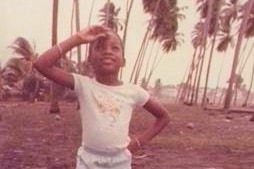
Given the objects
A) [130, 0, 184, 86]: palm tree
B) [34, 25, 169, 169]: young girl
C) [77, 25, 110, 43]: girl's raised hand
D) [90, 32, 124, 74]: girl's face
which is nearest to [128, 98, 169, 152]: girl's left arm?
[34, 25, 169, 169]: young girl

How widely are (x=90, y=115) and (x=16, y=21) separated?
507 inches

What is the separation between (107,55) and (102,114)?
268mm

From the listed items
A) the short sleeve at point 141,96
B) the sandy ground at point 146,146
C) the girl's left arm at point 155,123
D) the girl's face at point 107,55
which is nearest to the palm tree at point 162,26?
the sandy ground at point 146,146

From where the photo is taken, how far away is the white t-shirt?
2793mm

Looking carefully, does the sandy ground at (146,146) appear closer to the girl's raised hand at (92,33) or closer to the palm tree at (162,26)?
the girl's raised hand at (92,33)

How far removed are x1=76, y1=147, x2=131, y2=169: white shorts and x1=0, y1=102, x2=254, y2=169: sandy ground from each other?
3.97m

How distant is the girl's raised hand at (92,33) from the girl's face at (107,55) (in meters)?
0.03

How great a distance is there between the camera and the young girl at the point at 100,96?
110 inches

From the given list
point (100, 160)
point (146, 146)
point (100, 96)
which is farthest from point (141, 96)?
point (146, 146)

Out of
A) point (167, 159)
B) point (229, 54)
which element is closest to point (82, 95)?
point (167, 159)

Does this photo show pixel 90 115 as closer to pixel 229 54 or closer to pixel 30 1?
pixel 30 1

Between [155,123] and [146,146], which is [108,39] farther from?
[146,146]

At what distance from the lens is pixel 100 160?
2.78 m

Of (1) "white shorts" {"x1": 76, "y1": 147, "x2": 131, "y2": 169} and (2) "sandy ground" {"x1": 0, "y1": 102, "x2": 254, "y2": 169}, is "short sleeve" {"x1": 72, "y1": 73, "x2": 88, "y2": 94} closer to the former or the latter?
(1) "white shorts" {"x1": 76, "y1": 147, "x2": 131, "y2": 169}
